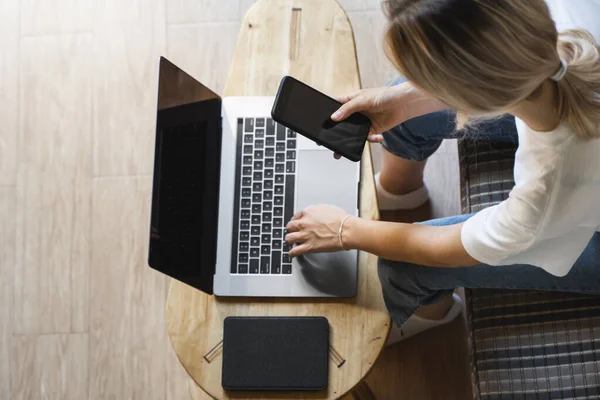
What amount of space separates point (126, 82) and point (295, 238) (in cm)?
90

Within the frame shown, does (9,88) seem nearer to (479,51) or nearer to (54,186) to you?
(54,186)

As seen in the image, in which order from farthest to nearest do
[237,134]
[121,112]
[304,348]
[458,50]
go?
1. [121,112]
2. [237,134]
3. [304,348]
4. [458,50]

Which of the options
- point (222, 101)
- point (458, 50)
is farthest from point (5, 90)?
point (458, 50)

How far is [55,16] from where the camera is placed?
178 centimetres

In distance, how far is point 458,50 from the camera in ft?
2.21

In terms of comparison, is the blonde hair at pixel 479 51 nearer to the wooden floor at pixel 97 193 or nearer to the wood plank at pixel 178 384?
the wooden floor at pixel 97 193

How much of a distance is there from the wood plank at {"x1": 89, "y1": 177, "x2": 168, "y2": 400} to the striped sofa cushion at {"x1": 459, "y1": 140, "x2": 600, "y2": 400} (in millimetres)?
855

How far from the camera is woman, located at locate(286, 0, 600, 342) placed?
26.5 inches

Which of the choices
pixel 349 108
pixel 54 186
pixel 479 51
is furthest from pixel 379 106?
pixel 54 186

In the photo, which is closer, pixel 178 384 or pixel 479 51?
pixel 479 51

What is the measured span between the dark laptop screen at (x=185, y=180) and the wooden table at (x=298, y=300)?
0.07 m

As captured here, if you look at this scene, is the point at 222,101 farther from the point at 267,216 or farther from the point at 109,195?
the point at 109,195

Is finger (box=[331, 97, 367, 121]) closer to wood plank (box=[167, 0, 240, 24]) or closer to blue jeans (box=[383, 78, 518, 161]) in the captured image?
blue jeans (box=[383, 78, 518, 161])

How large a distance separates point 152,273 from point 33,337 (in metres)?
0.37
